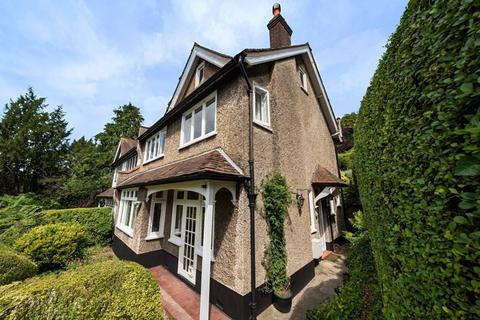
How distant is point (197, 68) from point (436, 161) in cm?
1135

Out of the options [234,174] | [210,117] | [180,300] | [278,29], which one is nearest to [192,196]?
[234,174]

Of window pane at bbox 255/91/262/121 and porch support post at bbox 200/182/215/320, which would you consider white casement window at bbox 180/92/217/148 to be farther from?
porch support post at bbox 200/182/215/320

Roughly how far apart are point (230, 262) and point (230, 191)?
2146 mm

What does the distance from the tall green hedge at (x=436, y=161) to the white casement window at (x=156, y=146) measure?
10995 millimetres

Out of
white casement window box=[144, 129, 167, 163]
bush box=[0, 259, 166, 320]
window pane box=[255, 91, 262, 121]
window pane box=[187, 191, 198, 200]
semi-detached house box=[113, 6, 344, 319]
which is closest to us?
bush box=[0, 259, 166, 320]

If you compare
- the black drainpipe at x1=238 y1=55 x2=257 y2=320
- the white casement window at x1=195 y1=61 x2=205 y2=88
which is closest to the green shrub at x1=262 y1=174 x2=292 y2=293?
the black drainpipe at x1=238 y1=55 x2=257 y2=320

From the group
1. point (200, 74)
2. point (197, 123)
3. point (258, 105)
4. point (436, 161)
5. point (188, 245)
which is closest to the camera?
point (436, 161)

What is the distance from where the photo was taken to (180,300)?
6.35m

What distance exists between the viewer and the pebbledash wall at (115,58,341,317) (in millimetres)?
5688

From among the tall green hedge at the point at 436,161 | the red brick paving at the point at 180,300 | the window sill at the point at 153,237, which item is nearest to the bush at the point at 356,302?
the tall green hedge at the point at 436,161

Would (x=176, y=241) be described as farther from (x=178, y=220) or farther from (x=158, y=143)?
(x=158, y=143)

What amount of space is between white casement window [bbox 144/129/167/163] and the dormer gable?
2.35 metres

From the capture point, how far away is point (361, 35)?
616 cm

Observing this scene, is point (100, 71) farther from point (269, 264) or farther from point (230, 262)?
point (269, 264)
